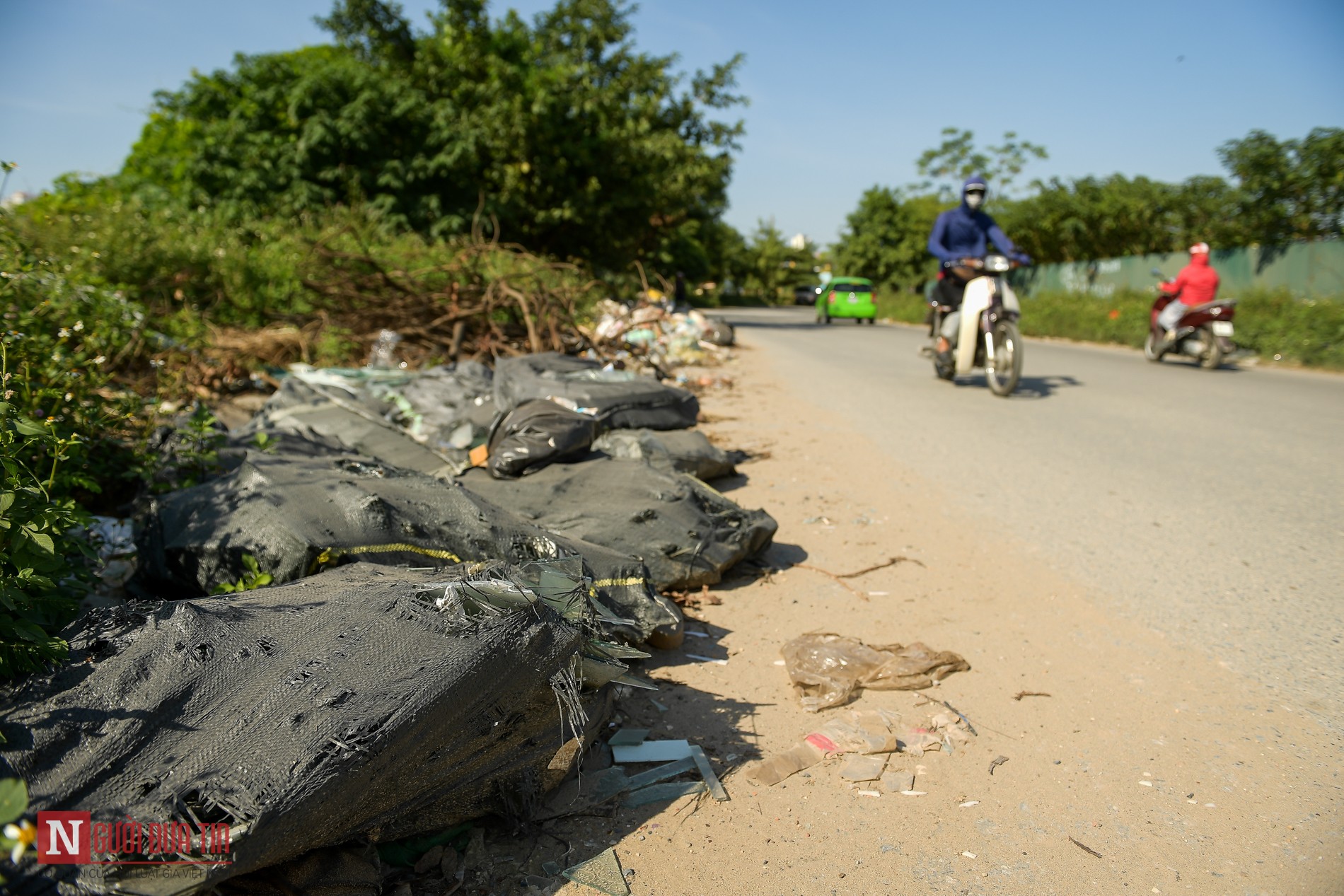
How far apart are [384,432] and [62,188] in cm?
1215

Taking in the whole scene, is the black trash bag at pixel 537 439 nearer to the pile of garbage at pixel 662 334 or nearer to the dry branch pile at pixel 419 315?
the dry branch pile at pixel 419 315

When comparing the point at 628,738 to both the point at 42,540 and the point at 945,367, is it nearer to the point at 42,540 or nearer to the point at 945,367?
the point at 42,540

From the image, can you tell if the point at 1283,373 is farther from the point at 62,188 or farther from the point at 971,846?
the point at 62,188

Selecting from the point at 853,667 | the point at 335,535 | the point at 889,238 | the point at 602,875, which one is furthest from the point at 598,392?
the point at 889,238

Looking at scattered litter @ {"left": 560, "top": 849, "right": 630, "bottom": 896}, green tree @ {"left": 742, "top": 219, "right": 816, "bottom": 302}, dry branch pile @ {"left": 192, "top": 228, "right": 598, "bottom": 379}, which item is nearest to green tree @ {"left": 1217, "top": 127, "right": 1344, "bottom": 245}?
A: dry branch pile @ {"left": 192, "top": 228, "right": 598, "bottom": 379}

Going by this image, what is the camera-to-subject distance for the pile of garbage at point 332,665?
1446 millimetres

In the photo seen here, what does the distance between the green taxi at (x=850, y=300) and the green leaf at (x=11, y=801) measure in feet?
96.8

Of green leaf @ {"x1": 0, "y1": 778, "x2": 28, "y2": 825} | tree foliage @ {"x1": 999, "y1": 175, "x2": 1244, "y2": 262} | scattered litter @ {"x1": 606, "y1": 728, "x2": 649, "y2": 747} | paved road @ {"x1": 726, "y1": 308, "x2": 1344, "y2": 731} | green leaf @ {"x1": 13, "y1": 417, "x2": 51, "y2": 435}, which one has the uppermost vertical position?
tree foliage @ {"x1": 999, "y1": 175, "x2": 1244, "y2": 262}

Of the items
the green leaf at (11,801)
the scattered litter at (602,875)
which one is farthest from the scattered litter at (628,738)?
the green leaf at (11,801)

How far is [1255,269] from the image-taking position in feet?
58.7

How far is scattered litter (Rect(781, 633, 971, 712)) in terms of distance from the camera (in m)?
2.66

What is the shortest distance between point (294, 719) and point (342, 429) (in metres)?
3.68

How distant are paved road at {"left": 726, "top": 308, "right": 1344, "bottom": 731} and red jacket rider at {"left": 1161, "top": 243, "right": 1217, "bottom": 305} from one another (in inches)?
77.3

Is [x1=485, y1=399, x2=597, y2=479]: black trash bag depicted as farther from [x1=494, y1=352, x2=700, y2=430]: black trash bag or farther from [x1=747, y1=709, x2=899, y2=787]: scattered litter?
[x1=747, y1=709, x2=899, y2=787]: scattered litter
